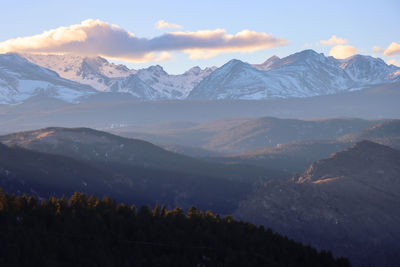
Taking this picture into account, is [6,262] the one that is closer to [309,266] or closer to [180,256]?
[180,256]

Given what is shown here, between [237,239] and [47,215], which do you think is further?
[237,239]

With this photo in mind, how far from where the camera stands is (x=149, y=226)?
197250 millimetres

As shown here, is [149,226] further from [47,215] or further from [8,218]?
[8,218]

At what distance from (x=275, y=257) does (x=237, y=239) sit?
1372cm

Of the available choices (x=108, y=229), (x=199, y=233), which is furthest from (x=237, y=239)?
(x=108, y=229)

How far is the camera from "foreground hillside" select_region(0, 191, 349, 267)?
154 meters

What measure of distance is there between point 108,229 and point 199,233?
29320 mm

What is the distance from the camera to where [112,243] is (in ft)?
592

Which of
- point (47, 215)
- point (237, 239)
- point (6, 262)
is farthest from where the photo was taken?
point (237, 239)

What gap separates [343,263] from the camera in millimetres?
190875

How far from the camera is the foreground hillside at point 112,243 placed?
154 metres

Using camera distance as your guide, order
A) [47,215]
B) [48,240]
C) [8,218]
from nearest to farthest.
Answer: [48,240], [8,218], [47,215]

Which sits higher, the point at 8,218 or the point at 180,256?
the point at 8,218

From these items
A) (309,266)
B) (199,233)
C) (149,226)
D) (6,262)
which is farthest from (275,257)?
(6,262)
